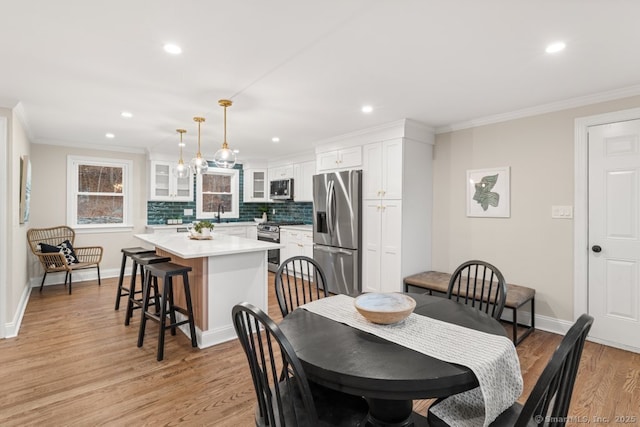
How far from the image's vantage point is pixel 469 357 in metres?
1.25

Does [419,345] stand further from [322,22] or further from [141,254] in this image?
[141,254]

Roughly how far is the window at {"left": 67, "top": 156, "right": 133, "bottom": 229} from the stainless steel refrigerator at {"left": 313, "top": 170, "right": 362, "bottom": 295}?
357 centimetres

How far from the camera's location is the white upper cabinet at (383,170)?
13.0 ft

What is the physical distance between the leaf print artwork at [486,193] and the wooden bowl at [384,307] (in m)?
2.48

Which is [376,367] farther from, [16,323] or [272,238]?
[272,238]

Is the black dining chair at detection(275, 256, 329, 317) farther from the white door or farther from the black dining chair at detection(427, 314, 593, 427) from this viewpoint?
the white door

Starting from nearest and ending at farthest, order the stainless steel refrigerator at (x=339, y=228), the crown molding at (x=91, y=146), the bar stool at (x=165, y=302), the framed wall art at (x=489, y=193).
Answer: the bar stool at (x=165, y=302), the framed wall art at (x=489, y=193), the stainless steel refrigerator at (x=339, y=228), the crown molding at (x=91, y=146)

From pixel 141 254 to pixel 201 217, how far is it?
3073mm

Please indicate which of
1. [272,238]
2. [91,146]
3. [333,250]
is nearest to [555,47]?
[333,250]

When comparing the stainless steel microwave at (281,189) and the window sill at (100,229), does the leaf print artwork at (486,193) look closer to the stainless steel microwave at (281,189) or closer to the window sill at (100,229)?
the stainless steel microwave at (281,189)

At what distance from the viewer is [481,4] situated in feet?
5.55

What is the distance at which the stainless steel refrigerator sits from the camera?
439 centimetres

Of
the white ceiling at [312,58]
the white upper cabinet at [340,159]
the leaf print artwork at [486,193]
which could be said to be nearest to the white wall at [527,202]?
the leaf print artwork at [486,193]

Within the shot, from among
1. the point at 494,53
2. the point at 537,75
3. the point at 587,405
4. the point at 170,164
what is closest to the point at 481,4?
the point at 494,53
